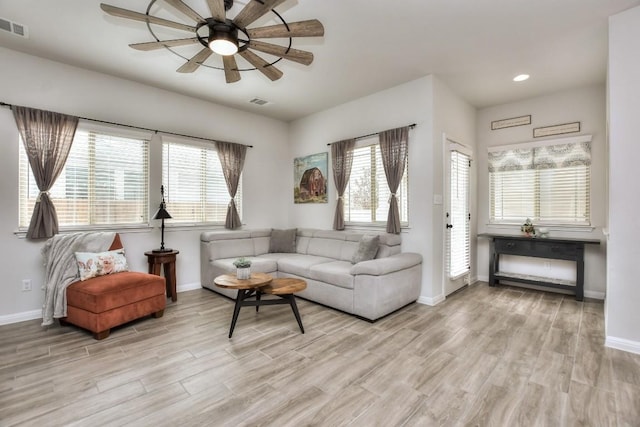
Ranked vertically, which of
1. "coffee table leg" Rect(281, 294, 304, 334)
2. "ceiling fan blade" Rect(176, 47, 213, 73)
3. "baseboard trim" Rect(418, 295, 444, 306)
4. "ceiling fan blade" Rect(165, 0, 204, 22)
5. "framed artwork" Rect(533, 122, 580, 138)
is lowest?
"baseboard trim" Rect(418, 295, 444, 306)

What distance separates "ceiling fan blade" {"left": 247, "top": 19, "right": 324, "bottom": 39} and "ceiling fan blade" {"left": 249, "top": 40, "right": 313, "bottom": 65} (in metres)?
0.08

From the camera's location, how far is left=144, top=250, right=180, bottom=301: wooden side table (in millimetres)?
3871

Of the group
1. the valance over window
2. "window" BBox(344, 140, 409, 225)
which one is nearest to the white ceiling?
the valance over window

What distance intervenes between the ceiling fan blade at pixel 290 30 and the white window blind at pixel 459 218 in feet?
9.50

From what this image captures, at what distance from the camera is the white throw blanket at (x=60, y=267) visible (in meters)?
3.03

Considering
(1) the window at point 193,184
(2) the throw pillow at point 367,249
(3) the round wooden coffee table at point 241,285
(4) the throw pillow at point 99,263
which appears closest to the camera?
(3) the round wooden coffee table at point 241,285

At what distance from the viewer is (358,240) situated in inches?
173

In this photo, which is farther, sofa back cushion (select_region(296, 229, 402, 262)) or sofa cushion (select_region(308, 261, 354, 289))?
sofa back cushion (select_region(296, 229, 402, 262))

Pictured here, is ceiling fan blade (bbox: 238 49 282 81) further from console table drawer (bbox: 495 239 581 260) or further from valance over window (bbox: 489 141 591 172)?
console table drawer (bbox: 495 239 581 260)

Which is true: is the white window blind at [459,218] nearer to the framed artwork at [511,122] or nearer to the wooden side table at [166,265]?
the framed artwork at [511,122]

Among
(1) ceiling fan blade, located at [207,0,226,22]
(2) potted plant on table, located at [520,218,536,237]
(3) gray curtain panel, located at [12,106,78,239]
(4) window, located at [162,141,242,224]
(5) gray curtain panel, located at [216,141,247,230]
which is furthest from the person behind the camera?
(5) gray curtain panel, located at [216,141,247,230]

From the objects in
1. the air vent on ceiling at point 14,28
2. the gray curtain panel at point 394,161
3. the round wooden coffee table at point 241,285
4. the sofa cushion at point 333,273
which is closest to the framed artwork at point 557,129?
the gray curtain panel at point 394,161

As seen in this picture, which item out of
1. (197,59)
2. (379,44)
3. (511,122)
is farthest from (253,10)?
A: (511,122)

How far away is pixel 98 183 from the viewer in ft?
12.5
